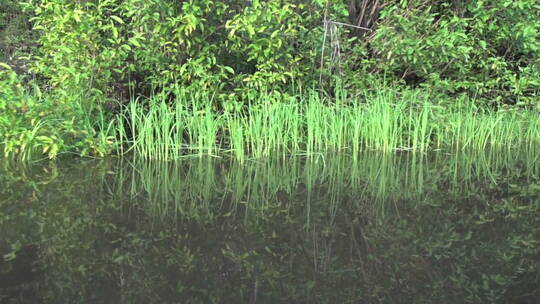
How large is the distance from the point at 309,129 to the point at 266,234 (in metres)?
2.09

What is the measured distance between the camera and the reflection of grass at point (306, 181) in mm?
2666

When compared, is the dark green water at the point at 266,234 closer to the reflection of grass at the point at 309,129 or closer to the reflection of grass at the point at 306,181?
the reflection of grass at the point at 306,181

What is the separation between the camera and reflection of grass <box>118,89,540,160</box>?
4035mm

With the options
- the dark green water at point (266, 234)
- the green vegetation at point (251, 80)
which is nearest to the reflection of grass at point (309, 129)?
the green vegetation at point (251, 80)

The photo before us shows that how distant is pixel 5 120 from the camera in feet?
11.8

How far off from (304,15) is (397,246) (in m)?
3.62

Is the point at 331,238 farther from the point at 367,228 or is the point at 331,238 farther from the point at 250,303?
the point at 250,303

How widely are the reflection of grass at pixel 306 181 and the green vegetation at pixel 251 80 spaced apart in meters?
0.41

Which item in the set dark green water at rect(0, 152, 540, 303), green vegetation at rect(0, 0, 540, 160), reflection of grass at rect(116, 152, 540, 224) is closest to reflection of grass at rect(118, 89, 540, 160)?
green vegetation at rect(0, 0, 540, 160)

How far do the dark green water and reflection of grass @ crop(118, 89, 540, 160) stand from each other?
536 mm

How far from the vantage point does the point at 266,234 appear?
7.33ft

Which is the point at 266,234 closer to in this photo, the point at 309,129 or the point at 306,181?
the point at 306,181

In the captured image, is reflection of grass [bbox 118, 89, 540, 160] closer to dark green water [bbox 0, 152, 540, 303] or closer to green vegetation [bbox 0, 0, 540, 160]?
green vegetation [bbox 0, 0, 540, 160]

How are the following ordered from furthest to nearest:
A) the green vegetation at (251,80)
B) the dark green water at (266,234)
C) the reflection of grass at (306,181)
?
the green vegetation at (251,80), the reflection of grass at (306,181), the dark green water at (266,234)
